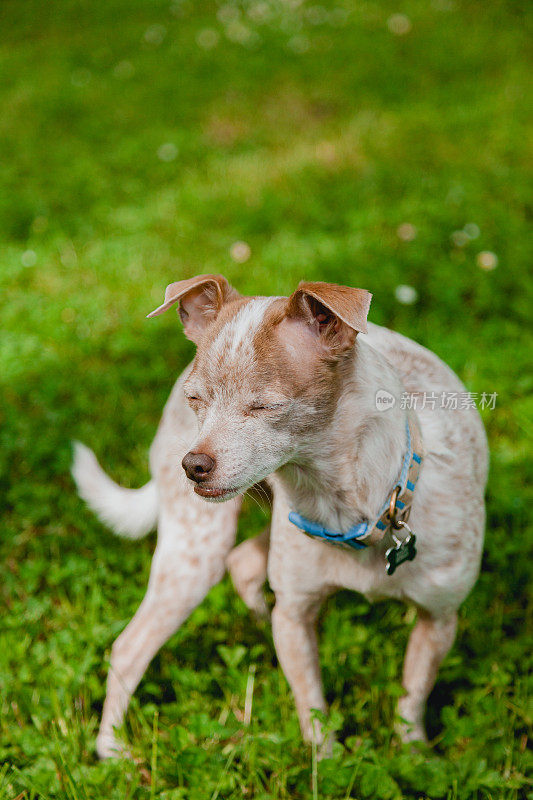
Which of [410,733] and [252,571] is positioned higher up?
[252,571]

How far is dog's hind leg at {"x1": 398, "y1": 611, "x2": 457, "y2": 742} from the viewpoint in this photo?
248cm

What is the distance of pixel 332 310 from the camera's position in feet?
5.81

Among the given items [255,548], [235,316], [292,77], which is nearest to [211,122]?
[292,77]

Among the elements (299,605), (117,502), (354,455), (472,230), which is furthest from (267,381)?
(472,230)

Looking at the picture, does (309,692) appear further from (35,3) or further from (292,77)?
(35,3)

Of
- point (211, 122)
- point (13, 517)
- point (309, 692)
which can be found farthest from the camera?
point (211, 122)

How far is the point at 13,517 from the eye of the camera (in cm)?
367

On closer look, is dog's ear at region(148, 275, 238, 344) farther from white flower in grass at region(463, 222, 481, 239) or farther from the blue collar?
white flower in grass at region(463, 222, 481, 239)

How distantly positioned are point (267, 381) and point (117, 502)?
59.4 inches

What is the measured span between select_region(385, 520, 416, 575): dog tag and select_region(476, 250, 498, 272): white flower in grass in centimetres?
285

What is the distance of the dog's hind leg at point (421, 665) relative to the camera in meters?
2.48

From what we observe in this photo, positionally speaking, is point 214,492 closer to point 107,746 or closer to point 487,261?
point 107,746

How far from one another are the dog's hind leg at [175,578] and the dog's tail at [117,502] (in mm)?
311

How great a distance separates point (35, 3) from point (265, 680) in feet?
39.4
